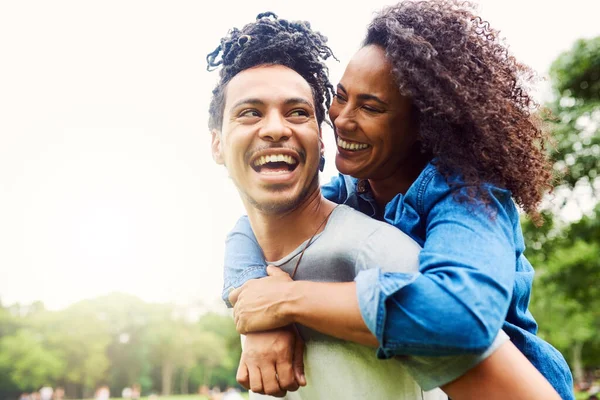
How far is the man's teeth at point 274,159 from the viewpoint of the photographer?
2.64 m

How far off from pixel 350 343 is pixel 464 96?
1119mm

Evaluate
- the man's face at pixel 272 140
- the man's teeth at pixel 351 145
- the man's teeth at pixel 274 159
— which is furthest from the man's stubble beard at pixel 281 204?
the man's teeth at pixel 351 145

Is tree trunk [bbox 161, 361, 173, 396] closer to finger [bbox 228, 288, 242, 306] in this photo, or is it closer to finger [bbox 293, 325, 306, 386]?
finger [bbox 228, 288, 242, 306]

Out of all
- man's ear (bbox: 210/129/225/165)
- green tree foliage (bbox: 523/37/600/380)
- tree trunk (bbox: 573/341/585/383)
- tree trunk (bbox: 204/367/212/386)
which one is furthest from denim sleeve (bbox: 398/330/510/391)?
tree trunk (bbox: 204/367/212/386)

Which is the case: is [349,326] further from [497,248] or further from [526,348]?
[526,348]

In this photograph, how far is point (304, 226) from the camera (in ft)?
8.93

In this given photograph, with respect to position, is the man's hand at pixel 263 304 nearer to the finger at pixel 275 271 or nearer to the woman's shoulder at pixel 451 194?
the finger at pixel 275 271

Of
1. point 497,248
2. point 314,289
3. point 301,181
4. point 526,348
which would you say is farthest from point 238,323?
point 526,348

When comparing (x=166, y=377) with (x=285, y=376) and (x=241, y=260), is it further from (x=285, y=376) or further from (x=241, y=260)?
(x=285, y=376)

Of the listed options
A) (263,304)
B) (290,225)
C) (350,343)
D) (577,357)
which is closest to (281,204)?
(290,225)

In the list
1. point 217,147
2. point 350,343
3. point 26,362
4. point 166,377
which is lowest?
point 166,377

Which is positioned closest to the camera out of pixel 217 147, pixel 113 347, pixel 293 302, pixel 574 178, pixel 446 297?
pixel 446 297

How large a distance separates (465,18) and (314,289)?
1435mm

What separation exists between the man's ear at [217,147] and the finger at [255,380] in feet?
3.70
